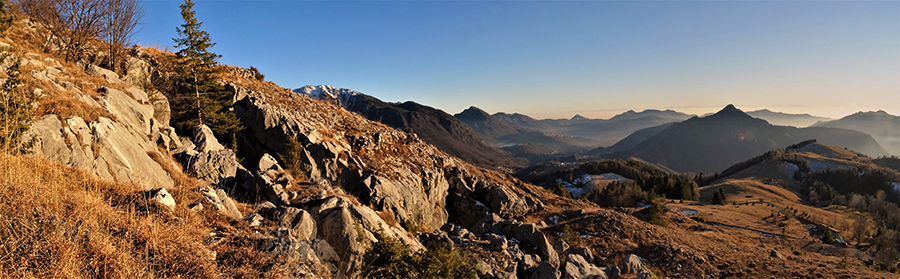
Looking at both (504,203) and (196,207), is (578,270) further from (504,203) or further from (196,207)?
(504,203)

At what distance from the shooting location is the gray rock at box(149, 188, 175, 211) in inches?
243

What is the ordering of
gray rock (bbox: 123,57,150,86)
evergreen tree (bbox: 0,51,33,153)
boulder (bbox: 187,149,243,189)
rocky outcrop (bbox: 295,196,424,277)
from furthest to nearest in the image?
gray rock (bbox: 123,57,150,86), boulder (bbox: 187,149,243,189), rocky outcrop (bbox: 295,196,424,277), evergreen tree (bbox: 0,51,33,153)

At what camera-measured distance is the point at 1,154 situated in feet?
19.2

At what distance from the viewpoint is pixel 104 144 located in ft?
32.0

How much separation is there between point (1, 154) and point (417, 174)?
22697 mm

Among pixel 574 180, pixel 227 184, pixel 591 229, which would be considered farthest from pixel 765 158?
pixel 227 184

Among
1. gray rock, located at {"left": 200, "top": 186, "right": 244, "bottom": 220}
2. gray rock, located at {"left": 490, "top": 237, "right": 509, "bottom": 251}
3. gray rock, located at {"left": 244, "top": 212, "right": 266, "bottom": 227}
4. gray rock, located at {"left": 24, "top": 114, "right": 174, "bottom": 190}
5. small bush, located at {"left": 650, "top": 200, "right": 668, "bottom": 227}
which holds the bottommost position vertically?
small bush, located at {"left": 650, "top": 200, "right": 668, "bottom": 227}

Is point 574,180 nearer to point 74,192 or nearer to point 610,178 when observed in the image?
point 610,178

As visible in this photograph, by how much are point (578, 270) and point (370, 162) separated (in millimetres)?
17605

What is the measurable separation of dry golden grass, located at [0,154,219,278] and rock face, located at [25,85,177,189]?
2448mm

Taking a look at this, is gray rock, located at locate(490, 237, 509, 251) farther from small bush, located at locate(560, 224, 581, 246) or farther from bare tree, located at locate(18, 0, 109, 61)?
bare tree, located at locate(18, 0, 109, 61)

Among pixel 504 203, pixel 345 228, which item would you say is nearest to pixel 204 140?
pixel 345 228

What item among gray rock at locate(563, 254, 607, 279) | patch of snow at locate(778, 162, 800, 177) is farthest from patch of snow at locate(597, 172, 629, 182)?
gray rock at locate(563, 254, 607, 279)

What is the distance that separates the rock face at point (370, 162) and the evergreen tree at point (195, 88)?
2.46m
